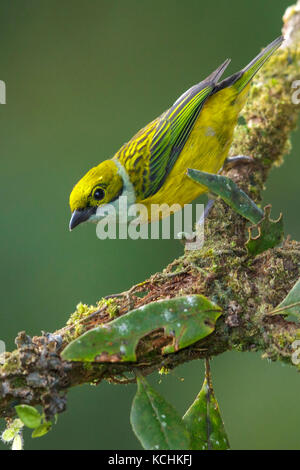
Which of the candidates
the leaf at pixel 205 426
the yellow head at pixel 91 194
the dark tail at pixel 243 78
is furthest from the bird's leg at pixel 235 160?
the leaf at pixel 205 426

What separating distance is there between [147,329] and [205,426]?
530mm

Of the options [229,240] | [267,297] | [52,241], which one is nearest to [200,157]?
[229,240]

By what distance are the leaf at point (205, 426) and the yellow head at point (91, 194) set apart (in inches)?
55.3

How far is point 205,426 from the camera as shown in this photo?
239 cm

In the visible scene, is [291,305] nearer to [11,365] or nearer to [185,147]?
[11,365]

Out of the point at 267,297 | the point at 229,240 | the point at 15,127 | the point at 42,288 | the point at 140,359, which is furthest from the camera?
the point at 15,127

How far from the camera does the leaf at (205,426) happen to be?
2357mm

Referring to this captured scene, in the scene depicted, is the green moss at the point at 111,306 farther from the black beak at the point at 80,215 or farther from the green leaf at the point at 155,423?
the black beak at the point at 80,215

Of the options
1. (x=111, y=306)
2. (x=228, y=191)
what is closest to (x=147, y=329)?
(x=111, y=306)

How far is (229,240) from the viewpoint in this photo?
284cm

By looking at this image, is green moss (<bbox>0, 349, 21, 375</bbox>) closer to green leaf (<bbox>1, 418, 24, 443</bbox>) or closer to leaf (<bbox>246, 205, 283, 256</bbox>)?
green leaf (<bbox>1, 418, 24, 443</bbox>)
